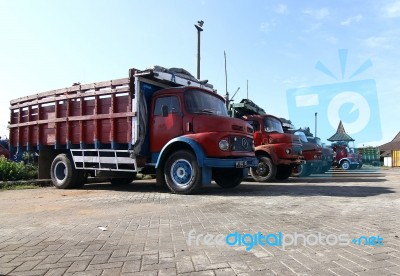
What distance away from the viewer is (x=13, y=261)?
3.28 meters

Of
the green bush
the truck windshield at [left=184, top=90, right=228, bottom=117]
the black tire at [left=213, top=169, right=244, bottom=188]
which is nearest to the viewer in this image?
the truck windshield at [left=184, top=90, right=228, bottom=117]

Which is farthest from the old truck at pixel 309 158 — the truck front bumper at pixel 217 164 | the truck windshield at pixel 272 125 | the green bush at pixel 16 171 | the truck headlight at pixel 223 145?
the green bush at pixel 16 171

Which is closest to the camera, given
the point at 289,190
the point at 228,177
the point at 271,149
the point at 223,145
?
the point at 223,145

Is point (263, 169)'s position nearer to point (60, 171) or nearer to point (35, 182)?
point (60, 171)

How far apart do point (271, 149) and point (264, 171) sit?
2.68ft

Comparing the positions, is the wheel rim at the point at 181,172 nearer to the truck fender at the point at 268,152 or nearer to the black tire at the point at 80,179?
the black tire at the point at 80,179

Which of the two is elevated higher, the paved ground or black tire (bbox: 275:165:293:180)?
black tire (bbox: 275:165:293:180)

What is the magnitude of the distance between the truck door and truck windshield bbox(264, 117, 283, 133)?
4.89 m

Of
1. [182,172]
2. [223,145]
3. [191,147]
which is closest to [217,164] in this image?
[223,145]

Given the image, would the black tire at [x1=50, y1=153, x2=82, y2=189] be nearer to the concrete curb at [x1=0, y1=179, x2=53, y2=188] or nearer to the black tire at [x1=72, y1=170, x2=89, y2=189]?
the black tire at [x1=72, y1=170, x2=89, y2=189]

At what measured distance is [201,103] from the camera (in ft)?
28.9

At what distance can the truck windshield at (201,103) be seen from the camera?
8.62m

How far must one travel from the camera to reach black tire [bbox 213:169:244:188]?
9.52 m

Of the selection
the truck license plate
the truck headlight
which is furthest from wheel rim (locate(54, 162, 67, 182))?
the truck license plate
